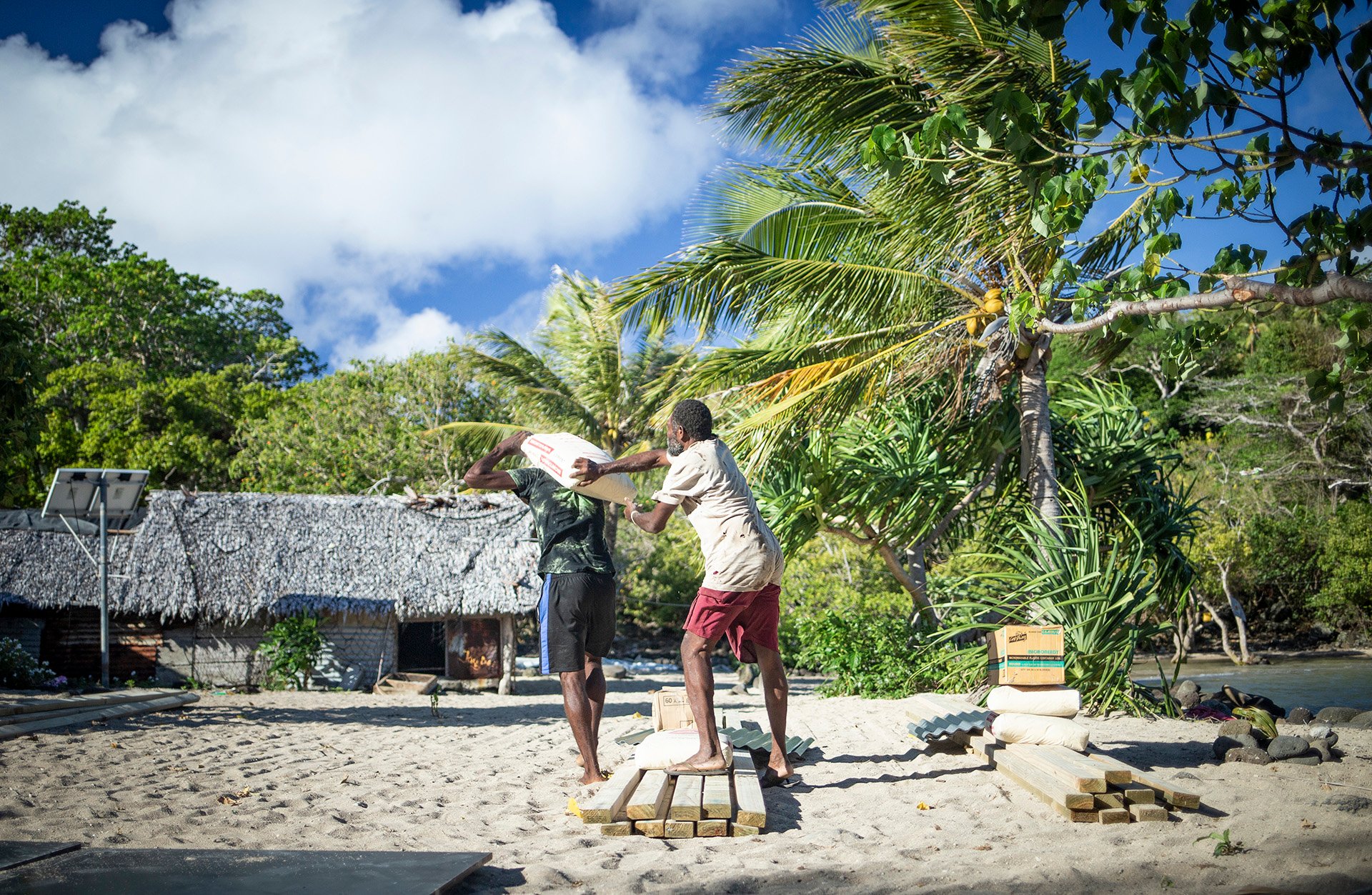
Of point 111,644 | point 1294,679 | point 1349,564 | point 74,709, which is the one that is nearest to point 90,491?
point 111,644

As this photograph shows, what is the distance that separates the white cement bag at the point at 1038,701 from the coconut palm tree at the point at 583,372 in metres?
12.0

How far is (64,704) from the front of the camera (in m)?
7.86

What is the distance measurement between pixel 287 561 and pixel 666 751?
1196 cm

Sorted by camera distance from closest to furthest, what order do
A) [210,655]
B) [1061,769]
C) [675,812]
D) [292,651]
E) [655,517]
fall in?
[675,812] < [1061,769] < [655,517] < [292,651] < [210,655]

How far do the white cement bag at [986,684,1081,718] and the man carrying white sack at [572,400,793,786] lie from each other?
1.58m

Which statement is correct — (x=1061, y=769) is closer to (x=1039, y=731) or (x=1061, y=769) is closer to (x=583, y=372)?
(x=1039, y=731)

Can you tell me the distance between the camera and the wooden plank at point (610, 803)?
3570 millimetres

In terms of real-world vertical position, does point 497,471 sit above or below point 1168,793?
above

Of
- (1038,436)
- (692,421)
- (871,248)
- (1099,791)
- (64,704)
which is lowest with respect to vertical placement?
(1099,791)

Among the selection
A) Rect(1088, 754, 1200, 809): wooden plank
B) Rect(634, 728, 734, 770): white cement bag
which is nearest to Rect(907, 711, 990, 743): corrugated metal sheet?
Rect(1088, 754, 1200, 809): wooden plank

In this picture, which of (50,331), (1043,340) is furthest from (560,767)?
(50,331)

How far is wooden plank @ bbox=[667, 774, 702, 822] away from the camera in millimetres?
3549

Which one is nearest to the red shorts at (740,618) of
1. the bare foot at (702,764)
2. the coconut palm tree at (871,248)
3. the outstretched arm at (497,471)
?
the bare foot at (702,764)

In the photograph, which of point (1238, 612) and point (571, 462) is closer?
point (571, 462)
